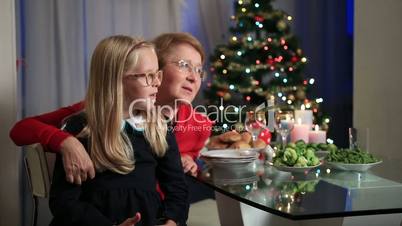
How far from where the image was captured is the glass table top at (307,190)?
1.18m

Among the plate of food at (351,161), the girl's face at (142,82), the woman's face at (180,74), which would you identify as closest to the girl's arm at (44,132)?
the girl's face at (142,82)

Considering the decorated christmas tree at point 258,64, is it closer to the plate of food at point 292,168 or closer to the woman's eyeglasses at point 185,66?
the woman's eyeglasses at point 185,66

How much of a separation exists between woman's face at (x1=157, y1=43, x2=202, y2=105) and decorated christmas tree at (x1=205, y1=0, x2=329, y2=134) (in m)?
1.79

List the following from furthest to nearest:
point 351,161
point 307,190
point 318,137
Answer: point 318,137
point 351,161
point 307,190

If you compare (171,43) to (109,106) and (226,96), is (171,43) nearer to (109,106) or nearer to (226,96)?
(109,106)

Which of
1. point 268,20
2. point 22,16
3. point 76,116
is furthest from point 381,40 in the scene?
point 76,116

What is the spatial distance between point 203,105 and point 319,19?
163 cm

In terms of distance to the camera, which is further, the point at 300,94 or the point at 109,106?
the point at 300,94

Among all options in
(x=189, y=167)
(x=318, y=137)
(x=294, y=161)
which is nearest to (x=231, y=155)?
(x=189, y=167)

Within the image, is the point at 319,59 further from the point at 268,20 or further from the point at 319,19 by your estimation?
the point at 268,20

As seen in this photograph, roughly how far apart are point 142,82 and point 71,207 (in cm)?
42

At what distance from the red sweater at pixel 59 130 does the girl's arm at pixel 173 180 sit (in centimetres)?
33

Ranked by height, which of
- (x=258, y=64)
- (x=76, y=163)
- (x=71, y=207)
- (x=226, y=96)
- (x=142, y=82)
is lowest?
(x=71, y=207)

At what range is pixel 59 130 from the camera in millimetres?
1508
